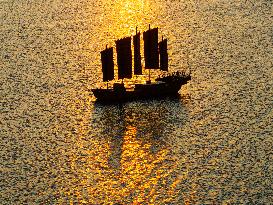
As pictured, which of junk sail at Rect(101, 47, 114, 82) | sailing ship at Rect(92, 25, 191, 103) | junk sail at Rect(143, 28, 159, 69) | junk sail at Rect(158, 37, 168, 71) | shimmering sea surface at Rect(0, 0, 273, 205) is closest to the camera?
shimmering sea surface at Rect(0, 0, 273, 205)

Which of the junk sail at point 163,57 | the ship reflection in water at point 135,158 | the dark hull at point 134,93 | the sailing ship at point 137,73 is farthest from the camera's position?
the junk sail at point 163,57

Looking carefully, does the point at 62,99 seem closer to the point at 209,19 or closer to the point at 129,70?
the point at 129,70

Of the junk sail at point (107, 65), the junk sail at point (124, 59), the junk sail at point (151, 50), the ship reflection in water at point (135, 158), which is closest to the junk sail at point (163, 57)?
the junk sail at point (151, 50)

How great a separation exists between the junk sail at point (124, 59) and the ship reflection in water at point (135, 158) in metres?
6.33

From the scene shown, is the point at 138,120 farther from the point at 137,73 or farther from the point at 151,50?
the point at 151,50

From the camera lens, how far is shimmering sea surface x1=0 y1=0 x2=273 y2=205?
235 ft

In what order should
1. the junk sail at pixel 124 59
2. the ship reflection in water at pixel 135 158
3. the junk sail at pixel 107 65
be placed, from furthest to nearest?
1. the junk sail at pixel 124 59
2. the junk sail at pixel 107 65
3. the ship reflection in water at pixel 135 158

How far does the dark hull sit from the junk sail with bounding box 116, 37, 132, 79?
4251 mm

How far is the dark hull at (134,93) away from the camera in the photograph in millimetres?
94000

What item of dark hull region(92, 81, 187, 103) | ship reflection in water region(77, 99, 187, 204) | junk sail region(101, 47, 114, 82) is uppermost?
junk sail region(101, 47, 114, 82)

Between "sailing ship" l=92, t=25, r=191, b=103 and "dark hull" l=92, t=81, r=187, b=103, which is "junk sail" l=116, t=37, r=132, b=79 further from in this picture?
"dark hull" l=92, t=81, r=187, b=103

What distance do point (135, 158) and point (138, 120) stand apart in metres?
10.7

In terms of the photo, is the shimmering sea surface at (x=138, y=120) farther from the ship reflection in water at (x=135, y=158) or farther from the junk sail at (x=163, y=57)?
the junk sail at (x=163, y=57)

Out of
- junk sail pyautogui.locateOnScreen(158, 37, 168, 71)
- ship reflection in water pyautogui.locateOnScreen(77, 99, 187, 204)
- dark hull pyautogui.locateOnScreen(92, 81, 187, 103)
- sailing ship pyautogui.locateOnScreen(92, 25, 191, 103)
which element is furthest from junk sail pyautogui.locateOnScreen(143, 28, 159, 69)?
ship reflection in water pyautogui.locateOnScreen(77, 99, 187, 204)
